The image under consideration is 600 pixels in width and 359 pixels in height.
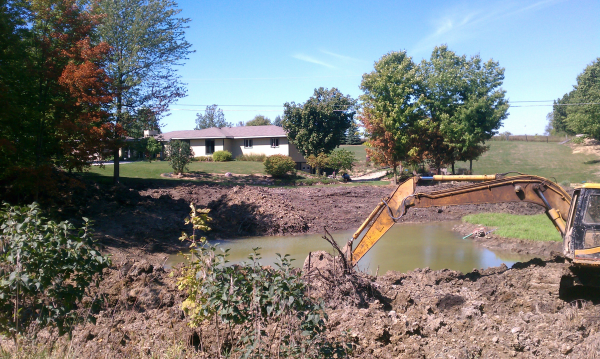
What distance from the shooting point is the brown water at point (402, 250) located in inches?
581

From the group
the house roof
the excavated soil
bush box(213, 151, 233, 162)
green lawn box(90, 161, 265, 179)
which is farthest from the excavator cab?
bush box(213, 151, 233, 162)

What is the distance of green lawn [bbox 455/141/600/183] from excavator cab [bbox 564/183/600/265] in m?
39.9

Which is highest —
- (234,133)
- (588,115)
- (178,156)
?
(588,115)

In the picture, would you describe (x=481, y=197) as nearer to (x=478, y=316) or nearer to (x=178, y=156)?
(x=478, y=316)

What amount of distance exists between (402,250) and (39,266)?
14.1 metres

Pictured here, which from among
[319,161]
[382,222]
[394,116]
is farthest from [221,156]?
[382,222]

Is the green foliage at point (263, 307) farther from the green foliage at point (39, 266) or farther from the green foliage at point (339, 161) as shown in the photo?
the green foliage at point (339, 161)

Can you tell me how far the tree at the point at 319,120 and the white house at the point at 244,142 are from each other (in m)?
5.55

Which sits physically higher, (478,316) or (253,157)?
(253,157)

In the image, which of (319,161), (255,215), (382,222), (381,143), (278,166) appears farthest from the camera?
(319,161)

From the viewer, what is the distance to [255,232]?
2067 centimetres

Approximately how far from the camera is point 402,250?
1716 cm

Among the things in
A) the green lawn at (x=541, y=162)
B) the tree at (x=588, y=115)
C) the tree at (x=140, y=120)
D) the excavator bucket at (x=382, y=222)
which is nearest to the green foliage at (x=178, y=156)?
the tree at (x=140, y=120)

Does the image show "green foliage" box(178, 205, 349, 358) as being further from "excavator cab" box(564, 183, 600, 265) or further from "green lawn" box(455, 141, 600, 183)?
"green lawn" box(455, 141, 600, 183)
